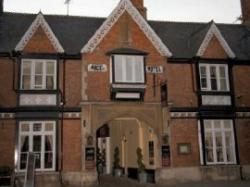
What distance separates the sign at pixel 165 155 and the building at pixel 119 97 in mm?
57

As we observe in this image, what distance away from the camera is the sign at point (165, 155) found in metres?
Answer: 21.0

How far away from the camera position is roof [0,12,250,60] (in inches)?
874

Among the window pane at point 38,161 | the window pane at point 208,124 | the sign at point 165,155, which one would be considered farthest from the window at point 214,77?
the window pane at point 38,161

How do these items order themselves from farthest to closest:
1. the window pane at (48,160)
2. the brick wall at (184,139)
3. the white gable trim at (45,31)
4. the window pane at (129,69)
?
the brick wall at (184,139)
the window pane at (129,69)
the white gable trim at (45,31)
the window pane at (48,160)

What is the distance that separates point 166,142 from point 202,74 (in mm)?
4890

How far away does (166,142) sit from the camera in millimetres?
21188

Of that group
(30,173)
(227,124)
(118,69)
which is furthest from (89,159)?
(227,124)

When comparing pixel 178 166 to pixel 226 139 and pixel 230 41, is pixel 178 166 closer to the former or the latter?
pixel 226 139

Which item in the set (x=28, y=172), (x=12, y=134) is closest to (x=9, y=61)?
(x=12, y=134)

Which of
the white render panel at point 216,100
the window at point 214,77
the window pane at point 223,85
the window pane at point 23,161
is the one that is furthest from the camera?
the window pane at point 223,85

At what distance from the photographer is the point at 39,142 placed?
65.6ft

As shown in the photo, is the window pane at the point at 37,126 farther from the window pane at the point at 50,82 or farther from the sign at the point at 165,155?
the sign at the point at 165,155

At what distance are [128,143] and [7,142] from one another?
9.99 meters

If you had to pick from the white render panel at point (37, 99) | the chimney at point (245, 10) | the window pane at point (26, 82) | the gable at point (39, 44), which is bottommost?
the white render panel at point (37, 99)
